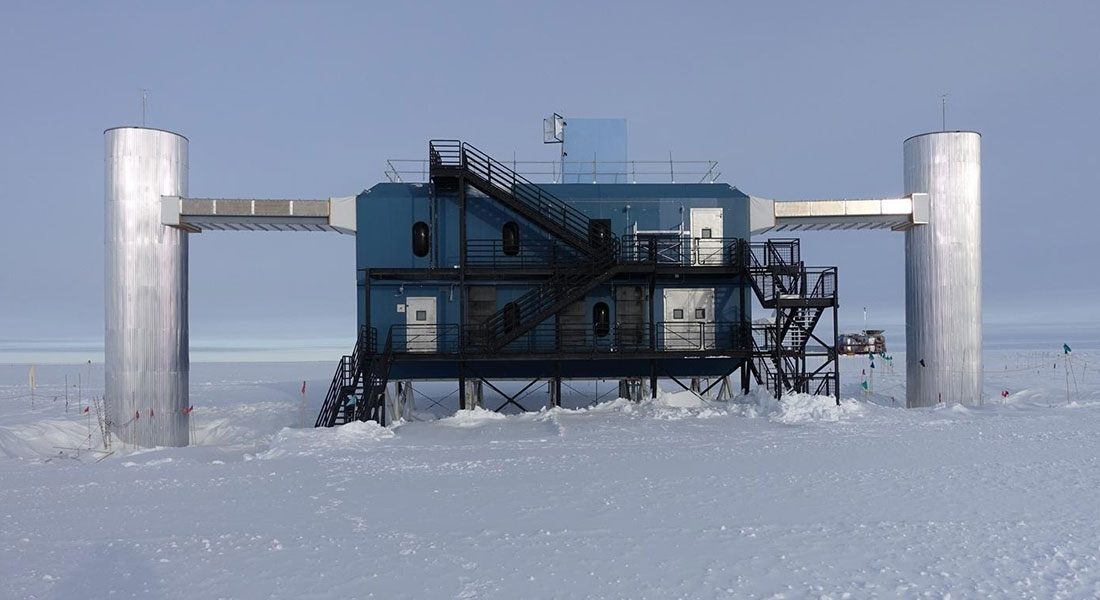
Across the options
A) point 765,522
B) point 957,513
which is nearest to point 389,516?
point 765,522

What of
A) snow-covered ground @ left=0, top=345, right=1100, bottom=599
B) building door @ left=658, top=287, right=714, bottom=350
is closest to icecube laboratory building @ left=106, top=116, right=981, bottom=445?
building door @ left=658, top=287, right=714, bottom=350

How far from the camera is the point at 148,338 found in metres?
24.2

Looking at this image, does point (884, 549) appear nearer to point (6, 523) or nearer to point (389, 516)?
point (389, 516)

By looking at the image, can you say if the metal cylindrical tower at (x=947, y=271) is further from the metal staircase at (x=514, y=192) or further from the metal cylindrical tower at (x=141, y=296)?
the metal cylindrical tower at (x=141, y=296)

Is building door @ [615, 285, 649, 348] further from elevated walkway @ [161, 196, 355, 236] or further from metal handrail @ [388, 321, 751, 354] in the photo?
elevated walkway @ [161, 196, 355, 236]

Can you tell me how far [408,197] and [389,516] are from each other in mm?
17286

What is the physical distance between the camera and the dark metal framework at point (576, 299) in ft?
81.7

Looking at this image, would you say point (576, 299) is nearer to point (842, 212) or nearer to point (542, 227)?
point (542, 227)

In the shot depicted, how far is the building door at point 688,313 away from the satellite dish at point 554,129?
8.37m

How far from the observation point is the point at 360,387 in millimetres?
23859

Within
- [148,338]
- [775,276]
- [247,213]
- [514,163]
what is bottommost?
[148,338]

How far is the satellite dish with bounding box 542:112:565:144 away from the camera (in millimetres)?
29873

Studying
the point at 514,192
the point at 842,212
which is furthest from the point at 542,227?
the point at 842,212

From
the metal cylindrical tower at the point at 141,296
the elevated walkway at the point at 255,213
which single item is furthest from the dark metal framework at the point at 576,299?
the metal cylindrical tower at the point at 141,296
